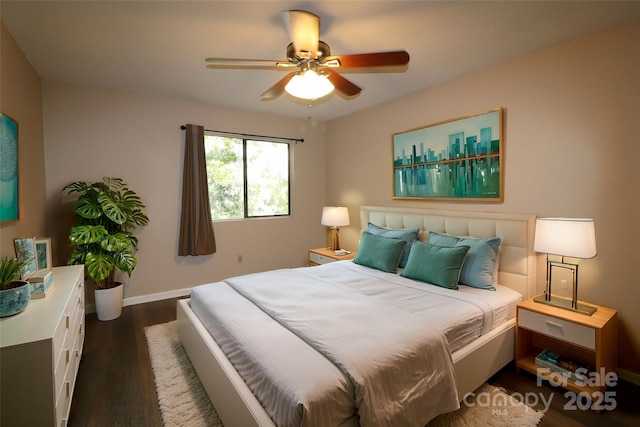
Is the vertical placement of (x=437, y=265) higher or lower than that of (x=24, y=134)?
lower

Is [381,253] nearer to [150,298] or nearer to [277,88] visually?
[277,88]

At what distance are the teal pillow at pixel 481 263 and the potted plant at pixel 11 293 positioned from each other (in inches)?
117

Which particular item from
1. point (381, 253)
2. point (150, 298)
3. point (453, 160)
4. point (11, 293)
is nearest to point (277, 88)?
point (381, 253)

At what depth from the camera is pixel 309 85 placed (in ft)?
6.89

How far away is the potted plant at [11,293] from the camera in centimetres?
154

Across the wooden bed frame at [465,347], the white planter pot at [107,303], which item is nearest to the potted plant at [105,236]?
the white planter pot at [107,303]

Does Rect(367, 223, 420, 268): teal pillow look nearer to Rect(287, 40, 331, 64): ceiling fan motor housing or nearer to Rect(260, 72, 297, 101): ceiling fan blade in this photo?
Rect(260, 72, 297, 101): ceiling fan blade

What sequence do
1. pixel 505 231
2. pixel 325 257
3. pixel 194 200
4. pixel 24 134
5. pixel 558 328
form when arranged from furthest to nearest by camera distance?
1. pixel 325 257
2. pixel 194 200
3. pixel 505 231
4. pixel 24 134
5. pixel 558 328

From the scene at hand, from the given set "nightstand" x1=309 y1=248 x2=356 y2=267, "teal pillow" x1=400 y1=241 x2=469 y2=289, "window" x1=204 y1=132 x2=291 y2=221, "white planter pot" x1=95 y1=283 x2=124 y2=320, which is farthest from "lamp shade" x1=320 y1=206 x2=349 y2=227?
"white planter pot" x1=95 y1=283 x2=124 y2=320

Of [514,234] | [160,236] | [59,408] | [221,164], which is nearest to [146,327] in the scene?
[160,236]

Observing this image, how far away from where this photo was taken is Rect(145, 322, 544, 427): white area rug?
178cm

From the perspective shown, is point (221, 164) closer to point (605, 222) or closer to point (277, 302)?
point (277, 302)

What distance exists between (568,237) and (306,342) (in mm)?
1905

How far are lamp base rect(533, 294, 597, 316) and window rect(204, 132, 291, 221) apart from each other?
11.3 ft
